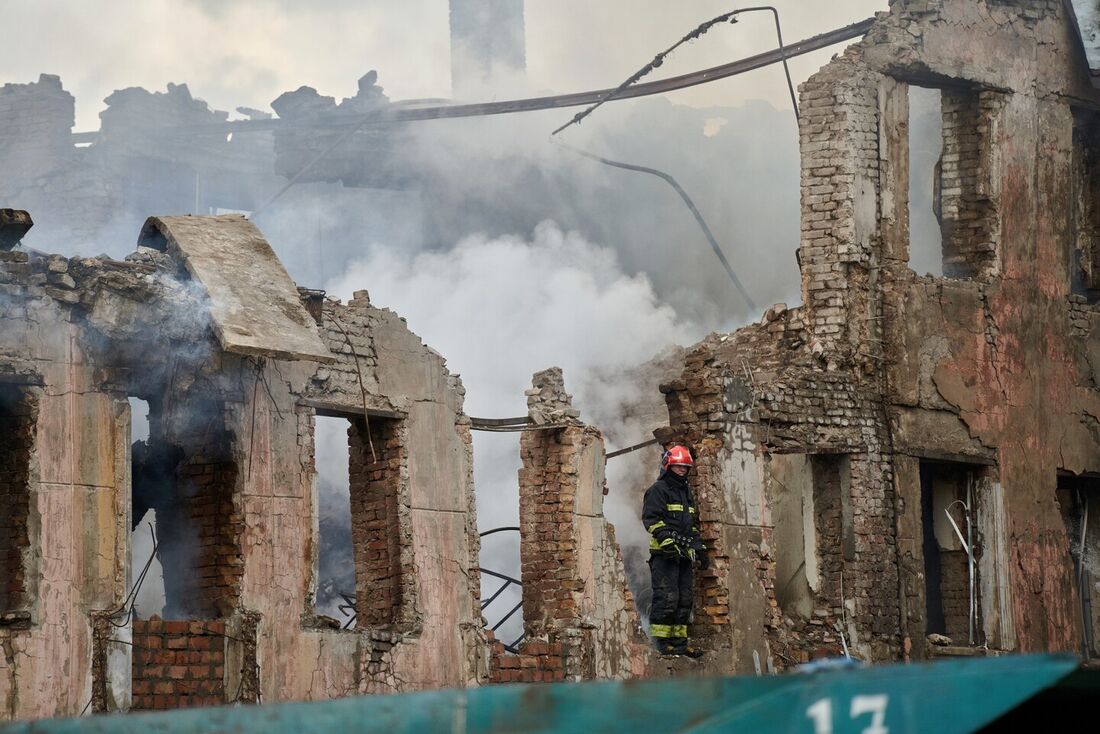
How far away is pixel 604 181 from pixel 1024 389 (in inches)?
568

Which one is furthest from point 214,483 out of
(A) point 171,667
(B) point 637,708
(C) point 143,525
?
(B) point 637,708

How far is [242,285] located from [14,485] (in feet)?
6.71

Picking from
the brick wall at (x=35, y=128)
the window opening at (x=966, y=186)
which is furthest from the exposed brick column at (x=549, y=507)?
the brick wall at (x=35, y=128)

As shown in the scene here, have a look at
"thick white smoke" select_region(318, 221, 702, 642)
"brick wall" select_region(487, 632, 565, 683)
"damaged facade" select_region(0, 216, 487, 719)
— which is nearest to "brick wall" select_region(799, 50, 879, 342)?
"damaged facade" select_region(0, 216, 487, 719)

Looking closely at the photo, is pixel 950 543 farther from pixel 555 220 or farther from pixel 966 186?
pixel 555 220

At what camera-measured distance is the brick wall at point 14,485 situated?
12148 millimetres

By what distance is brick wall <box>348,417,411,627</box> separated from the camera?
1458cm

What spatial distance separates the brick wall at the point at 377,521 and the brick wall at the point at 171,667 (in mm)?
1792

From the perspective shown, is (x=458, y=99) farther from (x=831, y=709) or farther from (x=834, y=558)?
(x=831, y=709)

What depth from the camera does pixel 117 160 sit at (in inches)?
1299

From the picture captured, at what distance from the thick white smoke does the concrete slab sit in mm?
9037

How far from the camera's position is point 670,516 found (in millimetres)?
15609

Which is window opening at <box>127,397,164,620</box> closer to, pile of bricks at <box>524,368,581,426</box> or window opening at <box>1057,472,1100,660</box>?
pile of bricks at <box>524,368,581,426</box>

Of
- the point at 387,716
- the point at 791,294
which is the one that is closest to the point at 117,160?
the point at 791,294
